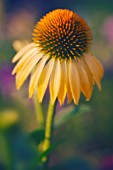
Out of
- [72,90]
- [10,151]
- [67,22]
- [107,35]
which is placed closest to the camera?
[10,151]

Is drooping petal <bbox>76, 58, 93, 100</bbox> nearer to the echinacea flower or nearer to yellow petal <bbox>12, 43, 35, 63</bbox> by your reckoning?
the echinacea flower

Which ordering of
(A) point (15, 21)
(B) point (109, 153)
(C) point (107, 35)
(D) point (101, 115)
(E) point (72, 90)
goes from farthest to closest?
1. (A) point (15, 21)
2. (C) point (107, 35)
3. (D) point (101, 115)
4. (B) point (109, 153)
5. (E) point (72, 90)

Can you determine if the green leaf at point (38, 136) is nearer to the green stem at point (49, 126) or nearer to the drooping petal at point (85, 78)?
the green stem at point (49, 126)

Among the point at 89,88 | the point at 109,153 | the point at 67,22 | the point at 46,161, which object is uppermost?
the point at 67,22

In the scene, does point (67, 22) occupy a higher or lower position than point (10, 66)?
higher

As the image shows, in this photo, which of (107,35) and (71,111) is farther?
(107,35)

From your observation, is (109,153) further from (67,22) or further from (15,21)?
(15,21)

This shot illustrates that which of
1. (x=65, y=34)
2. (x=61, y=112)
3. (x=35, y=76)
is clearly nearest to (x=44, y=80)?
Result: (x=35, y=76)

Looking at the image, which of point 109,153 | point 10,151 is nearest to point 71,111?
point 10,151
